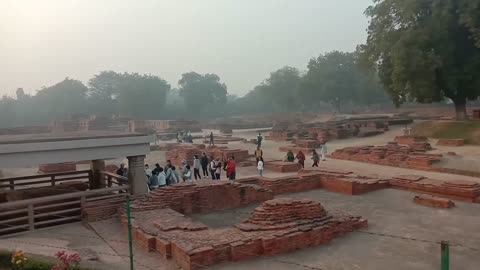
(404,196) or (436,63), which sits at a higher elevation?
(436,63)

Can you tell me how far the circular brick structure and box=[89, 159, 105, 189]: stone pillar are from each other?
5.52 m

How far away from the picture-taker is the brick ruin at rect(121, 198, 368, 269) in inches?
235

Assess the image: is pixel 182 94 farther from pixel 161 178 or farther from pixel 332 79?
pixel 161 178

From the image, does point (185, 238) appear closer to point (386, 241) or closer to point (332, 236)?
point (332, 236)

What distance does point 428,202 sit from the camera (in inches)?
364

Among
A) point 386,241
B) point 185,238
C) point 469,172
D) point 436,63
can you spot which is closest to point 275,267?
point 185,238

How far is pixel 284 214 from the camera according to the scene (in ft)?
23.5

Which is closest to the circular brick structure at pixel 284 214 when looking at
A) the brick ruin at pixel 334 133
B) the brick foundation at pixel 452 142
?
the brick foundation at pixel 452 142

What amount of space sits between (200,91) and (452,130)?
5363 cm

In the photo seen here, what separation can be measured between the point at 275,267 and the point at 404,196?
5.68 meters

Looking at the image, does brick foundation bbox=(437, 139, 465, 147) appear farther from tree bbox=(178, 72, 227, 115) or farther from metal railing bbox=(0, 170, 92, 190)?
tree bbox=(178, 72, 227, 115)

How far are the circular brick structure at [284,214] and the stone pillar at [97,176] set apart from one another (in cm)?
552

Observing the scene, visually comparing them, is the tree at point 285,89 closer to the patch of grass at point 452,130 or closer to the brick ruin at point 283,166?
the patch of grass at point 452,130

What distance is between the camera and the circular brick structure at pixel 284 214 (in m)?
6.99
